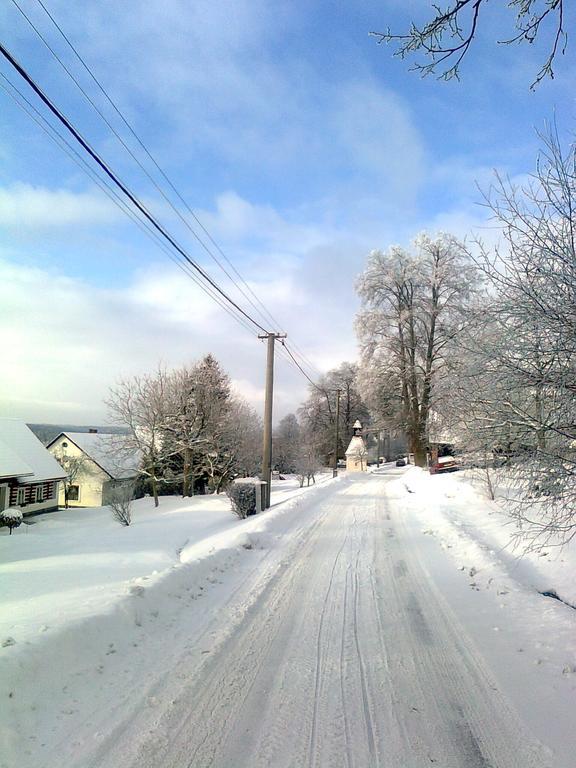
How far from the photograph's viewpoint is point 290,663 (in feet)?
13.4

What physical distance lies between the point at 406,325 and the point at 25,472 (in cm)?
2297

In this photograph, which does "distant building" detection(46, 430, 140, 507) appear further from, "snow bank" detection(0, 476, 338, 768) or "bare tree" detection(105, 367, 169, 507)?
A: "snow bank" detection(0, 476, 338, 768)

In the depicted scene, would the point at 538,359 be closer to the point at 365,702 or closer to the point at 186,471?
the point at 365,702

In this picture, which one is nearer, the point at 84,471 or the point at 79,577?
the point at 79,577

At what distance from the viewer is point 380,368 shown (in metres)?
26.2

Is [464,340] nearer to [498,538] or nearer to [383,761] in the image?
[383,761]

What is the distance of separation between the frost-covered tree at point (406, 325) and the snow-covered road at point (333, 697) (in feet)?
66.5

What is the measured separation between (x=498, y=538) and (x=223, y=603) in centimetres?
664

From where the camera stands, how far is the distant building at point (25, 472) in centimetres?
2566

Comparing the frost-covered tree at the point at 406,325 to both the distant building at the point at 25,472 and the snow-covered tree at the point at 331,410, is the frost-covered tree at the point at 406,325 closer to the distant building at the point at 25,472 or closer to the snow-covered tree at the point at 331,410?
the distant building at the point at 25,472

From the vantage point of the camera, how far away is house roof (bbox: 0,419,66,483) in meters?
25.9

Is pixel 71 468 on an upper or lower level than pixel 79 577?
upper

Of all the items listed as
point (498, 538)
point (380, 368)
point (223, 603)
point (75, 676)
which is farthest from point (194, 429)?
point (75, 676)

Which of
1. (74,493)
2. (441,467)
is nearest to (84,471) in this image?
(74,493)
